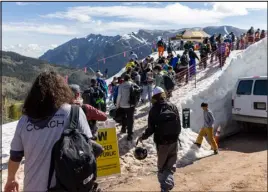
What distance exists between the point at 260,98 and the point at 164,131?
23.3ft

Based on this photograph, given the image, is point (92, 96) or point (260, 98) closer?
point (92, 96)

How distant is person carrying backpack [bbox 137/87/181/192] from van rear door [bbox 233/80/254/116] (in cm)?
707

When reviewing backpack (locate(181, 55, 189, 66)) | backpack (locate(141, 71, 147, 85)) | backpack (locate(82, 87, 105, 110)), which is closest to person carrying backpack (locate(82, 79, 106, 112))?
backpack (locate(82, 87, 105, 110))

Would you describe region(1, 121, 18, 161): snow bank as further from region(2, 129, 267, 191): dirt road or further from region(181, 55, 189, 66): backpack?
region(181, 55, 189, 66): backpack

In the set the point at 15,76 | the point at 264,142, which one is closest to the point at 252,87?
the point at 264,142

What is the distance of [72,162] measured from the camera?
8.62 feet

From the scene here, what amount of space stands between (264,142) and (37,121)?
35.7ft

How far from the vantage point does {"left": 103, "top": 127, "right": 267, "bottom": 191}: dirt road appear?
25.3 ft

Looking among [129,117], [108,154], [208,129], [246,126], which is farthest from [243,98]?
[108,154]

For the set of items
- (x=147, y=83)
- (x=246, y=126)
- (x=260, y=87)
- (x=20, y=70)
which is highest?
(x=260, y=87)

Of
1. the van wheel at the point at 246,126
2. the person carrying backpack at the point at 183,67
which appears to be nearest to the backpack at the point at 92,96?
the van wheel at the point at 246,126

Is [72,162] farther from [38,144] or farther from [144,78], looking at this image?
[144,78]

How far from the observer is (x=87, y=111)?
5195 mm

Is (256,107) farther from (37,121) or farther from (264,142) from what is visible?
(37,121)
